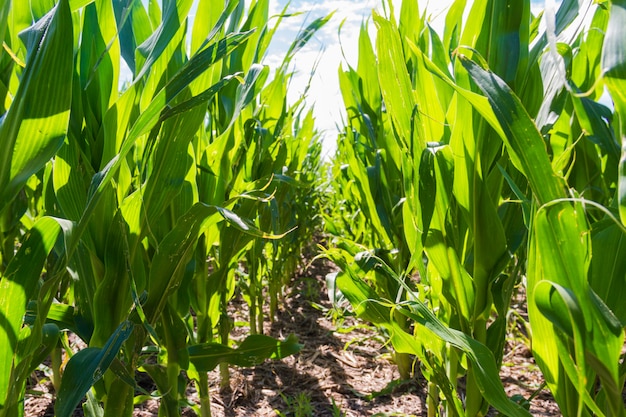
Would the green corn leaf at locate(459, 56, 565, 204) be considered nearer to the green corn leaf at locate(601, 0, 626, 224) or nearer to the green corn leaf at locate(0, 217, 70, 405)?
the green corn leaf at locate(601, 0, 626, 224)

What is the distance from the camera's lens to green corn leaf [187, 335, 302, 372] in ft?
2.96

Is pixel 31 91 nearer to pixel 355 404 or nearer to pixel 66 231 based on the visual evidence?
pixel 66 231

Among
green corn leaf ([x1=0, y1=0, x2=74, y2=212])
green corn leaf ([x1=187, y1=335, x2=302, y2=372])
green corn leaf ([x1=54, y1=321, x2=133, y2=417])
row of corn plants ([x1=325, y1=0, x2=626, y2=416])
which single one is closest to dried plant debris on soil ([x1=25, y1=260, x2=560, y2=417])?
green corn leaf ([x1=187, y1=335, x2=302, y2=372])

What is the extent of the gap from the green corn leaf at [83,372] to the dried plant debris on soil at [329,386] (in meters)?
0.65

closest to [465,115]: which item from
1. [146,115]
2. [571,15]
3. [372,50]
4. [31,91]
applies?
[571,15]

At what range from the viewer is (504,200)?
2.59ft

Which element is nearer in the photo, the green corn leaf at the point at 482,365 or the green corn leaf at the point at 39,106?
the green corn leaf at the point at 39,106

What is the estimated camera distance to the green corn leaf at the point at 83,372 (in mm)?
546

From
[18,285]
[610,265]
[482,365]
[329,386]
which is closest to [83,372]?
[18,285]

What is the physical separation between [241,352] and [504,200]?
52 centimetres

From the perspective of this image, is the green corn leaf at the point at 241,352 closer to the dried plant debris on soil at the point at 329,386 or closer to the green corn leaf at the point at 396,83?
the dried plant debris on soil at the point at 329,386

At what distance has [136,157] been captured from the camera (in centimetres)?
76

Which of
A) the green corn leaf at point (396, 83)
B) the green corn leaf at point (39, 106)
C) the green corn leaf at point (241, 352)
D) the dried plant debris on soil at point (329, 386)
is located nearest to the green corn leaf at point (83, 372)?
the green corn leaf at point (39, 106)

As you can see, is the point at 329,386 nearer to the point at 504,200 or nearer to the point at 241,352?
the point at 241,352
